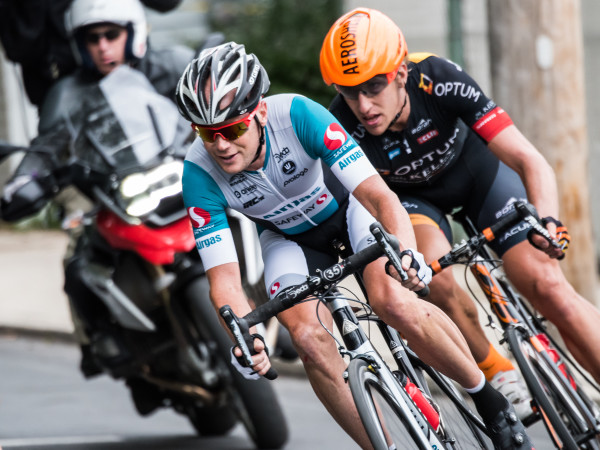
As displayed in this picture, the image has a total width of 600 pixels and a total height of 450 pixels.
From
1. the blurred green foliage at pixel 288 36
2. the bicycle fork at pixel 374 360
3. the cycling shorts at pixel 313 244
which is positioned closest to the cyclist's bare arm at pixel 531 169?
the cycling shorts at pixel 313 244

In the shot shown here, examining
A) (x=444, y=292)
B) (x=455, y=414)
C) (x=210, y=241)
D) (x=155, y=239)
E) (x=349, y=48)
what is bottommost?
(x=155, y=239)

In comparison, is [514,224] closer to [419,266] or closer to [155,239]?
[419,266]

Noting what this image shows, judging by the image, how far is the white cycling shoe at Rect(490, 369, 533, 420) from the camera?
575cm

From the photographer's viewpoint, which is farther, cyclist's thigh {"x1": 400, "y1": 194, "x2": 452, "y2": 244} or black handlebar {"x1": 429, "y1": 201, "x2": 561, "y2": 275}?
cyclist's thigh {"x1": 400, "y1": 194, "x2": 452, "y2": 244}

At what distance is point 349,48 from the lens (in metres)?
5.22

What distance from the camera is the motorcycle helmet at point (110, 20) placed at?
23.2 feet

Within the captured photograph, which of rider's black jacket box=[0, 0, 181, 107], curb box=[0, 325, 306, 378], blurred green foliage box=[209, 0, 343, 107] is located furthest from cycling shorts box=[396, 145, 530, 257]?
blurred green foliage box=[209, 0, 343, 107]

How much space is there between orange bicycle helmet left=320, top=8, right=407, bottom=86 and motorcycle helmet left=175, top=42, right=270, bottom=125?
0.49 metres

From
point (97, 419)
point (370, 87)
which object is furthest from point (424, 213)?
point (97, 419)

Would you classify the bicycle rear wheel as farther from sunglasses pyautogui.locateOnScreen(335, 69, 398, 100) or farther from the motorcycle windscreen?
the motorcycle windscreen

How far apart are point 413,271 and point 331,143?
85 cm

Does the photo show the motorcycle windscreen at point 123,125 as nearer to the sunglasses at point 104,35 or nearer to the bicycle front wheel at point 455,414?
the sunglasses at point 104,35

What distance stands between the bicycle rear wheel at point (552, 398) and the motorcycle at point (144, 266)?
1.57m

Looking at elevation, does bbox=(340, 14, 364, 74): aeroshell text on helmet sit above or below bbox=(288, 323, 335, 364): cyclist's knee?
above
